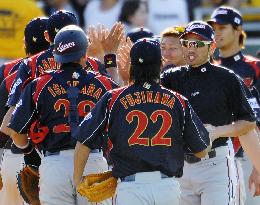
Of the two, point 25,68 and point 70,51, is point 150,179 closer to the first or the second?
point 70,51

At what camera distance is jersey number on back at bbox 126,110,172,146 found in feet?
19.3

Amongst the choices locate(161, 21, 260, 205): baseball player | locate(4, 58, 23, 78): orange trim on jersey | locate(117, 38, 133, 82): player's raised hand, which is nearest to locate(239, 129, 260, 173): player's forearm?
locate(161, 21, 260, 205): baseball player

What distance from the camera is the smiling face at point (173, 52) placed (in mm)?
8062

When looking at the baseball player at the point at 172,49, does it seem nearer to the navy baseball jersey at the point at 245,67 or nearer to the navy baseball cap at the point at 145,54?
the navy baseball jersey at the point at 245,67

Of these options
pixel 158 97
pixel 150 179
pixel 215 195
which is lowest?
pixel 215 195

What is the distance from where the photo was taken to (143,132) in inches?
231

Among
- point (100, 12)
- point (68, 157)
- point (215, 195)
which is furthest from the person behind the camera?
point (100, 12)

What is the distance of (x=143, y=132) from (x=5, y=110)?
86.7 inches

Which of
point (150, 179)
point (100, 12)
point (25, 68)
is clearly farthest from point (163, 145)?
point (100, 12)

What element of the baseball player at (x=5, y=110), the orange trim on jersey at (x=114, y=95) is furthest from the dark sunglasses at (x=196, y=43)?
the baseball player at (x=5, y=110)

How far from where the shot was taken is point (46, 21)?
7.93m

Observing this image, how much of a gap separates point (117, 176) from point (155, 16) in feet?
24.3

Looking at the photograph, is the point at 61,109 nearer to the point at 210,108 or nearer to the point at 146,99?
the point at 146,99

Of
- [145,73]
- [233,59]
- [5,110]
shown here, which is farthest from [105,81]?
[233,59]
